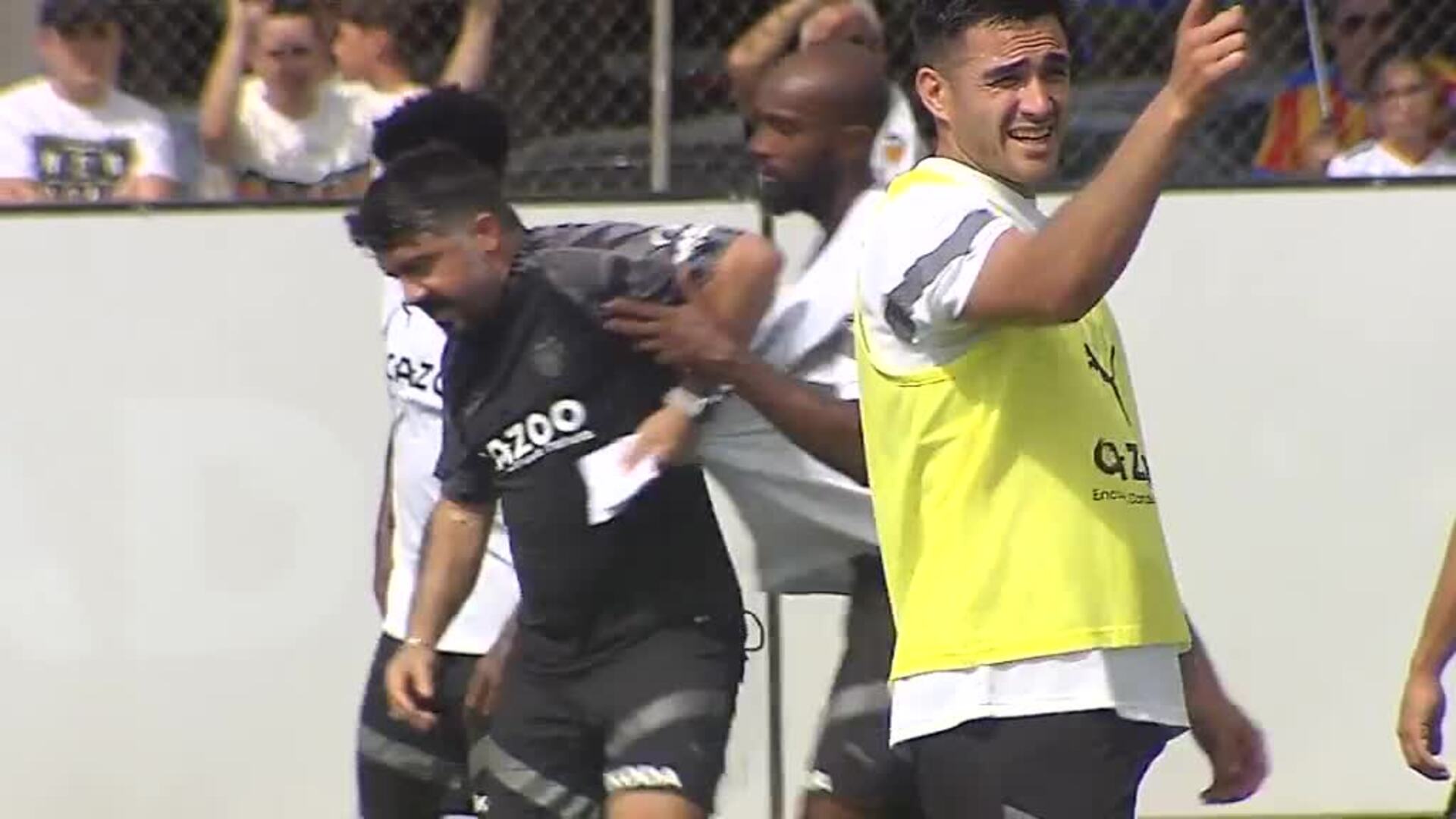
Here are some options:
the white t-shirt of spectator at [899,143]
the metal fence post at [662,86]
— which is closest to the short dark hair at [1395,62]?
the white t-shirt of spectator at [899,143]

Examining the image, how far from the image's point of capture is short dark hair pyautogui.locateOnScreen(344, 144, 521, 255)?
4.75m

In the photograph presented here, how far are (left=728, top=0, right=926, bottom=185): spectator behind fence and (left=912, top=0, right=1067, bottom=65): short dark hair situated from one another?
250 centimetres

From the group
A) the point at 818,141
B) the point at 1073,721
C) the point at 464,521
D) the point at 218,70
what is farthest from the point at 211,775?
the point at 1073,721

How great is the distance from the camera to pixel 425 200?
188 inches

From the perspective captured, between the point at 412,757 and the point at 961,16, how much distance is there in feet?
7.75

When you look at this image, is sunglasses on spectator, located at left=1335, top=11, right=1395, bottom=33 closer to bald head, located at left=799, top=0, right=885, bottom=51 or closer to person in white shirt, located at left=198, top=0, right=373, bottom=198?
bald head, located at left=799, top=0, right=885, bottom=51

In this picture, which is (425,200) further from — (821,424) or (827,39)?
(827,39)

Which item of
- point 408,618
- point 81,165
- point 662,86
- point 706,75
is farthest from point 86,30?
point 408,618

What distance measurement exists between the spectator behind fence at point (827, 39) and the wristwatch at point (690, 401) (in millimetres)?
1771

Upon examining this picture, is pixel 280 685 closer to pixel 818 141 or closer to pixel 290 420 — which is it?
pixel 290 420

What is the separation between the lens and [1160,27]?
22.4 feet

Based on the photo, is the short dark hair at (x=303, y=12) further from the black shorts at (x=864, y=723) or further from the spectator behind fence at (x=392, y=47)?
the black shorts at (x=864, y=723)

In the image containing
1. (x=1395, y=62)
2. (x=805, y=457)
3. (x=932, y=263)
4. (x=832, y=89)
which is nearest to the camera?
(x=932, y=263)

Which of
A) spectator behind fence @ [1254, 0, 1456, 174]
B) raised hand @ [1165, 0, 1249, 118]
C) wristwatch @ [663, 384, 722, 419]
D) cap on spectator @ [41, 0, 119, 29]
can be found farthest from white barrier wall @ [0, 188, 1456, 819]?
raised hand @ [1165, 0, 1249, 118]
